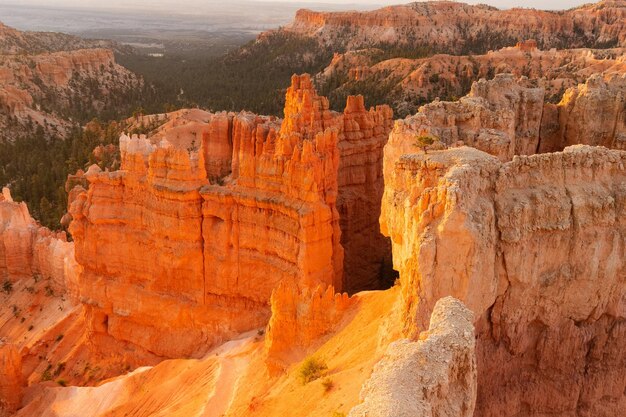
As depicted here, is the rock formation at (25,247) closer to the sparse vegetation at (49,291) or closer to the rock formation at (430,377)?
the sparse vegetation at (49,291)

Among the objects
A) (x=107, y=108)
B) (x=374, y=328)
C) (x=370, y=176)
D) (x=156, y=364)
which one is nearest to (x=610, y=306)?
(x=374, y=328)

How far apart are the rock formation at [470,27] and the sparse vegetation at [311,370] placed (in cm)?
10479

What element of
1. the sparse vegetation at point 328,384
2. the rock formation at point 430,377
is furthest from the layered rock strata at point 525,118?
the rock formation at point 430,377

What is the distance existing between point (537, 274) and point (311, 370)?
5525 millimetres

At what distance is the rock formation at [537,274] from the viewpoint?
37.1ft

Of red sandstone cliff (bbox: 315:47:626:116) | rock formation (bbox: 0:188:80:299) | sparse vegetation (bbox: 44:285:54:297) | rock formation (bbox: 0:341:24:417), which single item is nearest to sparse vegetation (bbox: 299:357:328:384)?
rock formation (bbox: 0:341:24:417)

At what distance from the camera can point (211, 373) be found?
19359 millimetres

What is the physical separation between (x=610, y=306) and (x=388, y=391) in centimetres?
676

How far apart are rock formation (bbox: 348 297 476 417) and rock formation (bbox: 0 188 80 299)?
2659 cm

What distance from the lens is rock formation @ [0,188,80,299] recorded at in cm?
3192

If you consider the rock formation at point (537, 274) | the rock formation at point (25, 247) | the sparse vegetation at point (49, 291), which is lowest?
the sparse vegetation at point (49, 291)

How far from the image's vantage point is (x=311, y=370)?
47.8 ft

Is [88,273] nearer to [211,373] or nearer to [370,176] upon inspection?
[211,373]

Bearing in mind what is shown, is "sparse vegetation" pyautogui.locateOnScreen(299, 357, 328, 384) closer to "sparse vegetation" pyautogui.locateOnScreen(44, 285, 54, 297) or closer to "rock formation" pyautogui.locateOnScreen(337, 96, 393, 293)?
"rock formation" pyautogui.locateOnScreen(337, 96, 393, 293)
